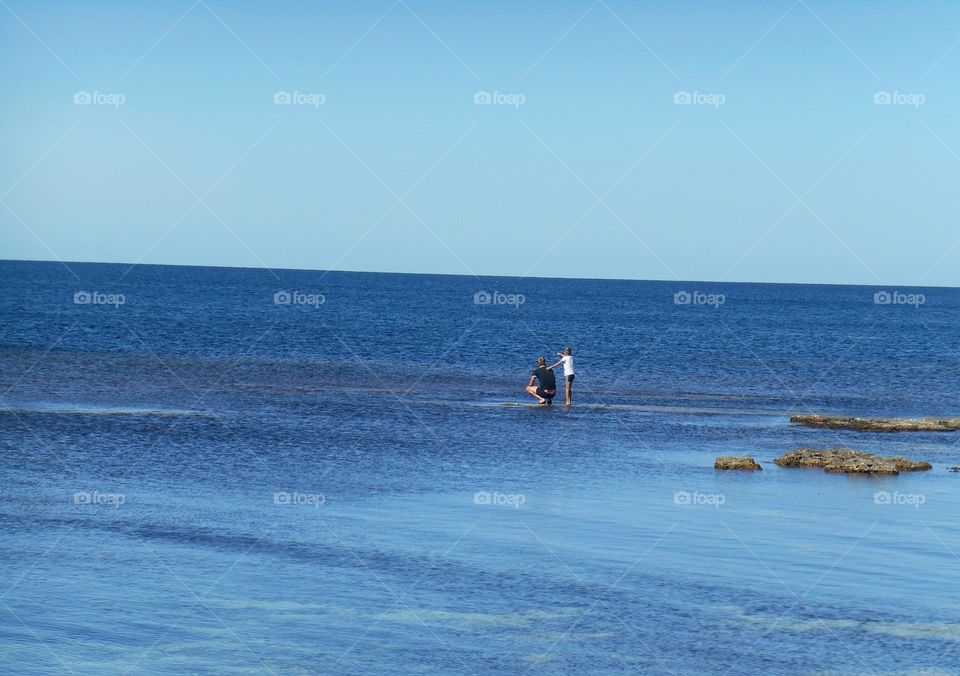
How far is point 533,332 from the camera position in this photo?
93688mm

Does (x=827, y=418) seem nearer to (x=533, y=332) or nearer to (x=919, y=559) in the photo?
(x=919, y=559)

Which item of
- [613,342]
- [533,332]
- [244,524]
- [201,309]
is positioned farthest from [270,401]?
[201,309]

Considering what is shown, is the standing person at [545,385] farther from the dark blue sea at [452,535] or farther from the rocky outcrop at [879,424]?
the rocky outcrop at [879,424]

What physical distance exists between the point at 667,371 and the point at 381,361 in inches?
504

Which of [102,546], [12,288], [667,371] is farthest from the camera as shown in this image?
[12,288]
